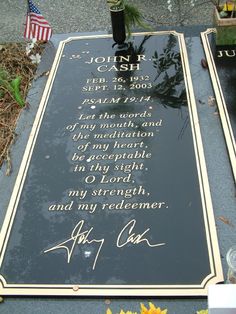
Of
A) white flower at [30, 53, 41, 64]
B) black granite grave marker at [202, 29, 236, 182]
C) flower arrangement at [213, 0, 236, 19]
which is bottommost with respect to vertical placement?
black granite grave marker at [202, 29, 236, 182]

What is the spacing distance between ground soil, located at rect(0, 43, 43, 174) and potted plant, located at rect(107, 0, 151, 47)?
2.77 ft

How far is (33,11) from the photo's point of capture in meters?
4.08

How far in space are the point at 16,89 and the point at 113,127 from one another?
101cm

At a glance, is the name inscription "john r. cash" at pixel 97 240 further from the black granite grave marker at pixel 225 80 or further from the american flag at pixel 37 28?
the american flag at pixel 37 28

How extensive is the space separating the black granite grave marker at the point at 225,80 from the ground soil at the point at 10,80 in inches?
60.2

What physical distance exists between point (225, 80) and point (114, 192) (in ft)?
4.63

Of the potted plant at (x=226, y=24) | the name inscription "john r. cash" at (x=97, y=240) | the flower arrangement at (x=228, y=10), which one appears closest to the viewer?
the name inscription "john r. cash" at (x=97, y=240)

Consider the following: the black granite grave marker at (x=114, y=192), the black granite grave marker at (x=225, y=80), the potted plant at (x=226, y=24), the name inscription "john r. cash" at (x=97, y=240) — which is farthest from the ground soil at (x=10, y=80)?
the potted plant at (x=226, y=24)

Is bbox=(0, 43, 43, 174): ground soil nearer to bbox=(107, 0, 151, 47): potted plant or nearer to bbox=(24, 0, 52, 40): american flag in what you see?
bbox=(24, 0, 52, 40): american flag

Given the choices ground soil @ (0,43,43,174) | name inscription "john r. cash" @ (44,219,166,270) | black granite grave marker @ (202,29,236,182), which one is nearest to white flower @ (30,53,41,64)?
ground soil @ (0,43,43,174)

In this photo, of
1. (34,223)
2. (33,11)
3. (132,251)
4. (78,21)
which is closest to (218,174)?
(132,251)

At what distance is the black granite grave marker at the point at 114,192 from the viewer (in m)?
2.38

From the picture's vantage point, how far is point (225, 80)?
3508 mm

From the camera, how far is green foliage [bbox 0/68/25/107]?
3.61 metres
